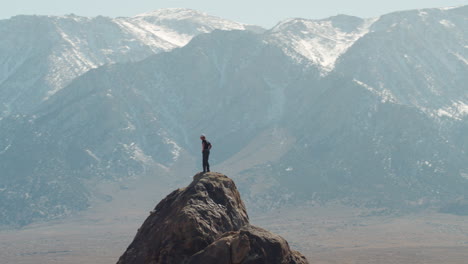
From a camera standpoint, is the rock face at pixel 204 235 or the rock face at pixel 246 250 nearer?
the rock face at pixel 246 250

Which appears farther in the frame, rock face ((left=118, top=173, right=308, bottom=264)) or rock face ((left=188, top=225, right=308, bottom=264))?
rock face ((left=118, top=173, right=308, bottom=264))

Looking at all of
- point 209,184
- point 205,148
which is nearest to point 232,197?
point 209,184

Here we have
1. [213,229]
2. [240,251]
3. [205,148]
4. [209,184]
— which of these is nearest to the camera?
[240,251]

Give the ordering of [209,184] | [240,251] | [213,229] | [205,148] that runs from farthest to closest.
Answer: [205,148] → [209,184] → [213,229] → [240,251]

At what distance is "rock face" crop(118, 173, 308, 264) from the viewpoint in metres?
42.7

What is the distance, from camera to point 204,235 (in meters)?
44.3

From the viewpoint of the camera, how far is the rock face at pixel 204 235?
42.7m

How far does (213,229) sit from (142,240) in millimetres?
4249

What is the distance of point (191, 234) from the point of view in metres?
44.1

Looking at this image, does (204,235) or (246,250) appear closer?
(246,250)

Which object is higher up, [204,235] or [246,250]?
[204,235]

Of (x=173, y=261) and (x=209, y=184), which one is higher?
(x=209, y=184)

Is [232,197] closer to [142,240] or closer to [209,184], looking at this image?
[209,184]

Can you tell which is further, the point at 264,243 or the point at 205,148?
the point at 205,148
